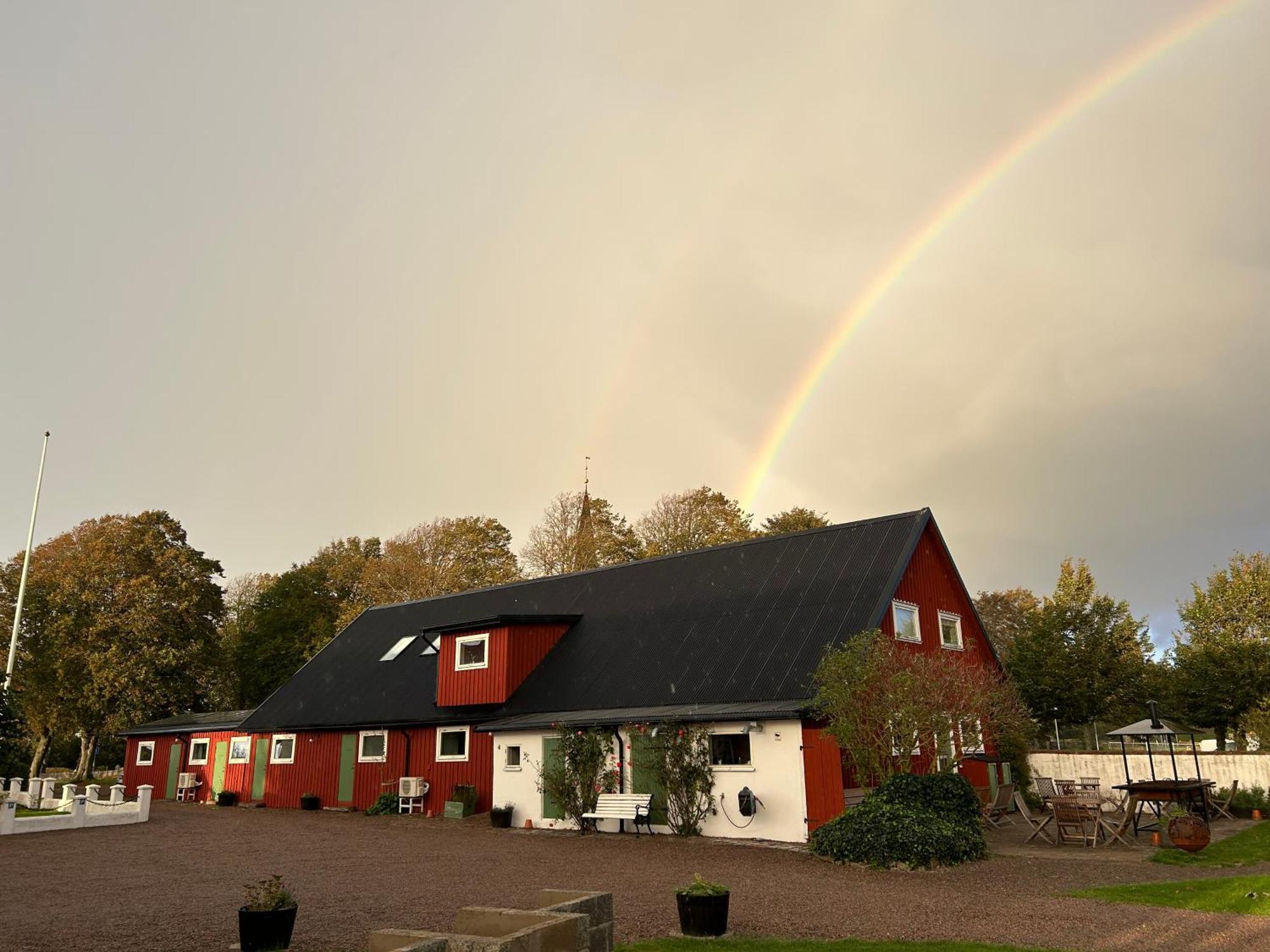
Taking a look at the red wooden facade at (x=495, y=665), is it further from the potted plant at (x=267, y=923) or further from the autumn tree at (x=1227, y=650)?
the autumn tree at (x=1227, y=650)

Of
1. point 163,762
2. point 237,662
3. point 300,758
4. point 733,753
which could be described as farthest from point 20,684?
point 733,753

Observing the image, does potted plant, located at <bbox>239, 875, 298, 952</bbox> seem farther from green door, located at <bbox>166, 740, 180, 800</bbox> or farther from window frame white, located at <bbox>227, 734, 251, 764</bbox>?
green door, located at <bbox>166, 740, 180, 800</bbox>

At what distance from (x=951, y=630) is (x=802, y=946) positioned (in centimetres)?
1813

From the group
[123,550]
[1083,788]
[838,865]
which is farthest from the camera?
[123,550]

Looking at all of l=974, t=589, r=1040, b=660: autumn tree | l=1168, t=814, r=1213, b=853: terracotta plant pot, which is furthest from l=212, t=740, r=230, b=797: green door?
l=974, t=589, r=1040, b=660: autumn tree

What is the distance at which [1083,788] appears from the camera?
20531 millimetres

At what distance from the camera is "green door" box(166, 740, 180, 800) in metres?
35.1

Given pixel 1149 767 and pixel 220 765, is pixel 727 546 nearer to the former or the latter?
pixel 1149 767

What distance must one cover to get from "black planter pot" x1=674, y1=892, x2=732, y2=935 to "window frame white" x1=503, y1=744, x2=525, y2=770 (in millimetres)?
13849

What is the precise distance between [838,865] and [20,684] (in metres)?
40.7

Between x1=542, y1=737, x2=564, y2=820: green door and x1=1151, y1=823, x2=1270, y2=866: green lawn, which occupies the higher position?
x1=542, y1=737, x2=564, y2=820: green door

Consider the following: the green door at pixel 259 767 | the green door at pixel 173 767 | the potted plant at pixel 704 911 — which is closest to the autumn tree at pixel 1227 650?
the potted plant at pixel 704 911

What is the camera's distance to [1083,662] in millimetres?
38812

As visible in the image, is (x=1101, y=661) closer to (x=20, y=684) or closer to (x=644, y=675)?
(x=644, y=675)
